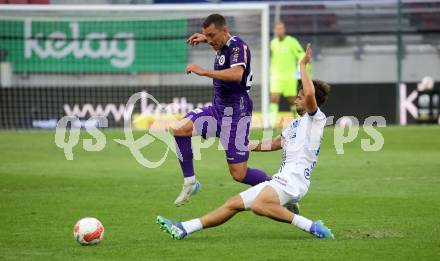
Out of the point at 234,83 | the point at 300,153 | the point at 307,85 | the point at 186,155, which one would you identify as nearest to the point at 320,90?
the point at 307,85

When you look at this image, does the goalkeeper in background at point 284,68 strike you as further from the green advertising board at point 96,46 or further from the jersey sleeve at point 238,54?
the jersey sleeve at point 238,54

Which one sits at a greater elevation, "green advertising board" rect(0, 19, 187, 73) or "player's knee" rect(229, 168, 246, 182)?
"green advertising board" rect(0, 19, 187, 73)

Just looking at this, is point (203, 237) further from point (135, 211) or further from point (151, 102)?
point (151, 102)

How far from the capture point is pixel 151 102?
27266 mm

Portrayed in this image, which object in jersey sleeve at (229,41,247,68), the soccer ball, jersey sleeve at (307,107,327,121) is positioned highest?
jersey sleeve at (229,41,247,68)

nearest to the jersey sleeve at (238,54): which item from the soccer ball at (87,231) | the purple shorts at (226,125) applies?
the purple shorts at (226,125)

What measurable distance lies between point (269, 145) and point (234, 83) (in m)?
1.79

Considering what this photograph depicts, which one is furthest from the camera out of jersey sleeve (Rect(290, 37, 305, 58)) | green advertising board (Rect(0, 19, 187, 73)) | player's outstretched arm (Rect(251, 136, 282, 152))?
green advertising board (Rect(0, 19, 187, 73))

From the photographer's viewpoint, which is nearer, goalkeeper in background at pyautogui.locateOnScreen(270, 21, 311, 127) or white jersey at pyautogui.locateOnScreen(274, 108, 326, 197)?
white jersey at pyautogui.locateOnScreen(274, 108, 326, 197)

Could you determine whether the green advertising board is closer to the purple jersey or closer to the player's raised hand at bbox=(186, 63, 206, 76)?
the purple jersey

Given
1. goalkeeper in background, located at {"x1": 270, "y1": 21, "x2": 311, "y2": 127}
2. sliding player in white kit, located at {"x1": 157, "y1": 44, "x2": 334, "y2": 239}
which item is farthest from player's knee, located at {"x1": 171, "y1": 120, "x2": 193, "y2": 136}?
goalkeeper in background, located at {"x1": 270, "y1": 21, "x2": 311, "y2": 127}

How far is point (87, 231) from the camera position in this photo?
29.5ft

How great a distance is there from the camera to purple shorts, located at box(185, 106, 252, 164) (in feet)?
37.8

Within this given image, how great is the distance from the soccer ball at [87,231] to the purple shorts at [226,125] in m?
2.80
